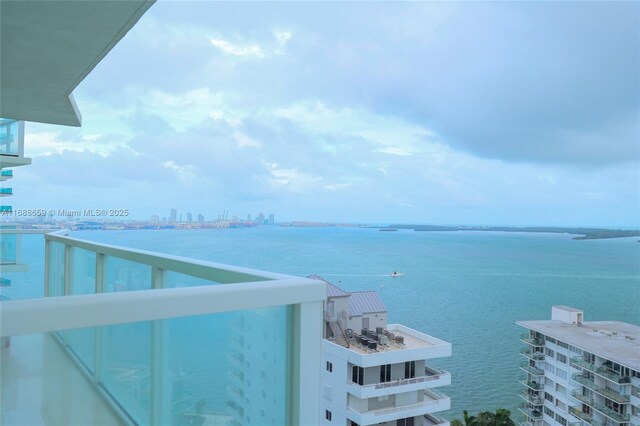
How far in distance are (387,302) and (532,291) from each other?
1560 centimetres

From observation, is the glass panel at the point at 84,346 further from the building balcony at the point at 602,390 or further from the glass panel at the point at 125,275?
the building balcony at the point at 602,390

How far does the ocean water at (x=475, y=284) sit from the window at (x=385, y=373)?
6.29m

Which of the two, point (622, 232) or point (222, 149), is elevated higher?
point (222, 149)

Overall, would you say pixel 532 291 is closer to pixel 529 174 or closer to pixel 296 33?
pixel 529 174

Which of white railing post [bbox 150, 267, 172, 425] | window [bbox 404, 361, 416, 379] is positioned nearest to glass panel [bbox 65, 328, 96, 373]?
white railing post [bbox 150, 267, 172, 425]

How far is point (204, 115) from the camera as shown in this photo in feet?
214

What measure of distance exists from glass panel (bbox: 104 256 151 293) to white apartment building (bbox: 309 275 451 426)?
10731 millimetres

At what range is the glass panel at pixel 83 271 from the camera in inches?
86.5

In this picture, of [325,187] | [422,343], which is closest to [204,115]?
[325,187]

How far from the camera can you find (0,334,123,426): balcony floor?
0.81 m

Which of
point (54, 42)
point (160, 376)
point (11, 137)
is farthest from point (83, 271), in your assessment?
point (11, 137)

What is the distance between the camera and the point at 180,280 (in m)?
1.23

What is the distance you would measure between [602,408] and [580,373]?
1.21m

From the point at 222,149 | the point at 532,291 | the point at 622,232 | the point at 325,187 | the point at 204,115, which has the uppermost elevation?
the point at 204,115
